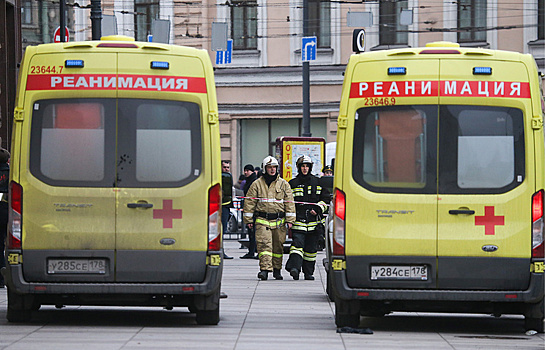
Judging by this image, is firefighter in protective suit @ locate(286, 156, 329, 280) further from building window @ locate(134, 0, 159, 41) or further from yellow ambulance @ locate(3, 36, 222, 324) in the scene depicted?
building window @ locate(134, 0, 159, 41)

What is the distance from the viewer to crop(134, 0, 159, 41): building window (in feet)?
116

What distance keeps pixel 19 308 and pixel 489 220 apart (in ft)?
13.4

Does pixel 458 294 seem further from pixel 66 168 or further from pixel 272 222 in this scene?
pixel 272 222

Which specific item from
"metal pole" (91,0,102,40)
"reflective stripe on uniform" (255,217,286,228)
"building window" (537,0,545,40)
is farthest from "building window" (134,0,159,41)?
"reflective stripe on uniform" (255,217,286,228)

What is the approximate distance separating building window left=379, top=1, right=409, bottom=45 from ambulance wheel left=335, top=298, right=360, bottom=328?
24.2 m

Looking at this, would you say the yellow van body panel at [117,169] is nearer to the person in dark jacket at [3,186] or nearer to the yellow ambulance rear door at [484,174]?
the yellow ambulance rear door at [484,174]

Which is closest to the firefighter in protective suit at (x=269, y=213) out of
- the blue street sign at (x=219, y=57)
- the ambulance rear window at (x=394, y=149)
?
the ambulance rear window at (x=394, y=149)

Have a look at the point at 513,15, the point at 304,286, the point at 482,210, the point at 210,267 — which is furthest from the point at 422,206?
the point at 513,15

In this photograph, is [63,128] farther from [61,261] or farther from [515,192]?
[515,192]

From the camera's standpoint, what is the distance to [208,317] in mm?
11023

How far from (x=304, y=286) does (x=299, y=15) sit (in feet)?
64.0

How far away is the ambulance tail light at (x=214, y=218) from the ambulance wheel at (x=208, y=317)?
2.31ft

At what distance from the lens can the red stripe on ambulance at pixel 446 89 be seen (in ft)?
34.0

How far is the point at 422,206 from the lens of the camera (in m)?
10.4
